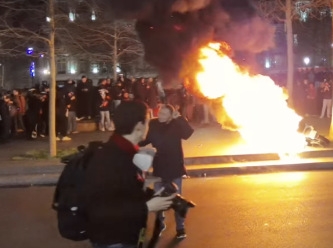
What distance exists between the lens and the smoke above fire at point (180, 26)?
480 inches

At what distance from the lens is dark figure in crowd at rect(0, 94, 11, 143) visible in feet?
49.3

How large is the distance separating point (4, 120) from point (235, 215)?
935 centimetres

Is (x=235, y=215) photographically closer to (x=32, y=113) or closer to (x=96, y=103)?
(x=32, y=113)

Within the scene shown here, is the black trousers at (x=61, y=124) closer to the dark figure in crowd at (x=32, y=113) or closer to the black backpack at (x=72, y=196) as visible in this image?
the dark figure in crowd at (x=32, y=113)

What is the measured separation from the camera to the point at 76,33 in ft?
64.2

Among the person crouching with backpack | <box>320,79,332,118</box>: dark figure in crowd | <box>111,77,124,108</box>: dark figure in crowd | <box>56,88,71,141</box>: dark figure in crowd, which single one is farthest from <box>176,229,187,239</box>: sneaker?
<box>320,79,332,118</box>: dark figure in crowd

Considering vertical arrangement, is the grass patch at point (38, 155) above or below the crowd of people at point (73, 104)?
below

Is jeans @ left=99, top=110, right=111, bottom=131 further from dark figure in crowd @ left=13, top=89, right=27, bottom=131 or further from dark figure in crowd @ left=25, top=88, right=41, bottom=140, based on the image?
dark figure in crowd @ left=13, top=89, right=27, bottom=131

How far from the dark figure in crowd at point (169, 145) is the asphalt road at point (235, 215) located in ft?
1.99

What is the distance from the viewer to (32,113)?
1578 centimetres

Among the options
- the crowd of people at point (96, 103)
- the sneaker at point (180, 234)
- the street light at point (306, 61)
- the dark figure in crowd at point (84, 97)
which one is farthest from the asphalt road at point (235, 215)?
the street light at point (306, 61)

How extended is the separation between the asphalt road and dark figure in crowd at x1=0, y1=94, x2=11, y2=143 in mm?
5155

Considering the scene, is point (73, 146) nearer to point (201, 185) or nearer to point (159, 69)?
point (159, 69)

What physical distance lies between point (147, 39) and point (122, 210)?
10.1 meters
